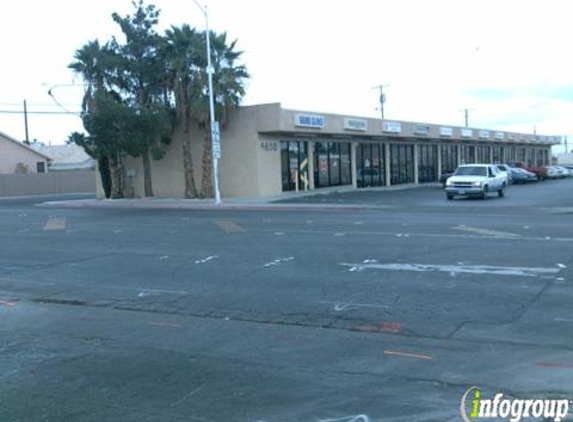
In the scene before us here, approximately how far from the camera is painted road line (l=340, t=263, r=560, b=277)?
1145 centimetres

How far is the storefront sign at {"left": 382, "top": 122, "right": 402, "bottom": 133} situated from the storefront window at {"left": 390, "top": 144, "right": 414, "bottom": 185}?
3.42 metres

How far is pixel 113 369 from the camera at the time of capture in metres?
6.78

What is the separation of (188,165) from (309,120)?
7.29m

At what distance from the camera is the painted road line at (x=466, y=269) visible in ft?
37.6

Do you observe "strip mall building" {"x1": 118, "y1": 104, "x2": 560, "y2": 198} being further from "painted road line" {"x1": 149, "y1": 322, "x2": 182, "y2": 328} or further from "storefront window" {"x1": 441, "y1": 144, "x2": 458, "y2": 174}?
"painted road line" {"x1": 149, "y1": 322, "x2": 182, "y2": 328}

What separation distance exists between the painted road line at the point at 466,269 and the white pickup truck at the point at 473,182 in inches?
851

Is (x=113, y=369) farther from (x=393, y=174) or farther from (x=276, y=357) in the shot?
(x=393, y=174)

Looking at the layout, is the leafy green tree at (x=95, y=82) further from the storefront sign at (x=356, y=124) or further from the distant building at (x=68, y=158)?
the distant building at (x=68, y=158)

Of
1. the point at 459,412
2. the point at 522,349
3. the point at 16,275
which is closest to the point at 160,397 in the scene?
the point at 459,412

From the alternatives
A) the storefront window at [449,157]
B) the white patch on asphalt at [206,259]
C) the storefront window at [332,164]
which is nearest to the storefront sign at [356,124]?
the storefront window at [332,164]

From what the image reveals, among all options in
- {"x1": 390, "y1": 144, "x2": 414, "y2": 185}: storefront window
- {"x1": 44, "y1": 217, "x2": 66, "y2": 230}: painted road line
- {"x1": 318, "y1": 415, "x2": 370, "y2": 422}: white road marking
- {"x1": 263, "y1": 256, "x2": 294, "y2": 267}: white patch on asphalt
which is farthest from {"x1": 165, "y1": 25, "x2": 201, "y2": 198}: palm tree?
{"x1": 318, "y1": 415, "x2": 370, "y2": 422}: white road marking

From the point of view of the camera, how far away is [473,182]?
3294 centimetres

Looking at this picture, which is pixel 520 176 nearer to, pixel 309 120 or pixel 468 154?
pixel 468 154

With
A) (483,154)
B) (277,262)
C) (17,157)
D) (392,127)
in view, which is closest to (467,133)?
(483,154)
